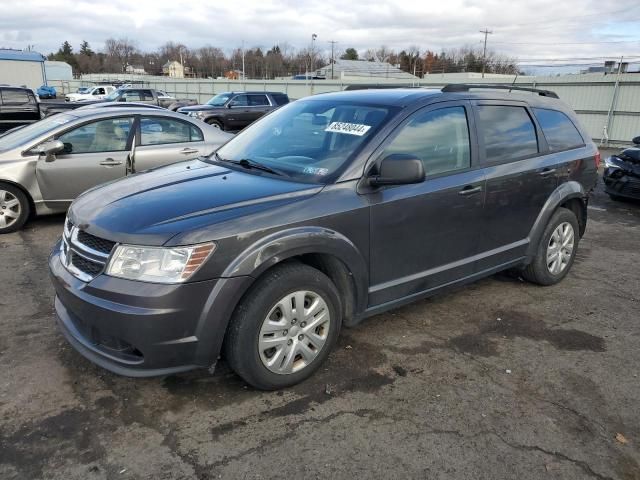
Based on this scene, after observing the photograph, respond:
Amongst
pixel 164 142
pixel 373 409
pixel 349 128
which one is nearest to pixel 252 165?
pixel 349 128

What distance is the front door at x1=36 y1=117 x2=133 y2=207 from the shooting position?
257 inches

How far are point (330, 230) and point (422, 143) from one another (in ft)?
3.56

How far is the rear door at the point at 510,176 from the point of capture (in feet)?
13.8

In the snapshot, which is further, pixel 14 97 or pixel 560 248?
pixel 14 97

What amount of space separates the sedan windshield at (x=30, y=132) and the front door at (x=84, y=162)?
0.28 m

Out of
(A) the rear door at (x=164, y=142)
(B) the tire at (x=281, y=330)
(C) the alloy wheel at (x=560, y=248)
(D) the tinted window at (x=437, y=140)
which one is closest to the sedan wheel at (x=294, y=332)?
(B) the tire at (x=281, y=330)

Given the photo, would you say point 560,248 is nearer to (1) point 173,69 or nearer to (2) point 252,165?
(2) point 252,165

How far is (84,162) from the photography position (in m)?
6.59

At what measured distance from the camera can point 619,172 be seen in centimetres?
881

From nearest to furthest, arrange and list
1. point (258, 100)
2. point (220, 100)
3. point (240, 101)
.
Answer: point (240, 101) → point (220, 100) → point (258, 100)

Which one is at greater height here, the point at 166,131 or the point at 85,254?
the point at 166,131

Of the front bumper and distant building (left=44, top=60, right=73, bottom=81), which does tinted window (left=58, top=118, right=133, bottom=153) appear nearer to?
the front bumper

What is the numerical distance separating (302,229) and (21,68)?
155 feet

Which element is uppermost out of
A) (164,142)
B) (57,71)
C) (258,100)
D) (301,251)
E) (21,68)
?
(57,71)
